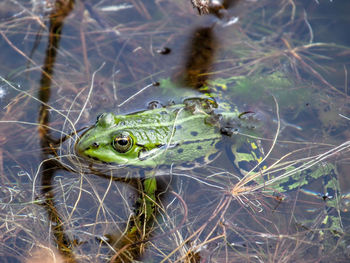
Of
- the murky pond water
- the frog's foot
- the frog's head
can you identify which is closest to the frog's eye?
the frog's head

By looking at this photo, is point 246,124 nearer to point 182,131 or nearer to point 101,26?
point 182,131

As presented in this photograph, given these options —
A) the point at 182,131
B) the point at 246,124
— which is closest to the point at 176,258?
the point at 182,131

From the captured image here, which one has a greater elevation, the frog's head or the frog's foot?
the frog's head

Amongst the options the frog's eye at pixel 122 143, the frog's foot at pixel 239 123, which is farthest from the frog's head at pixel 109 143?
the frog's foot at pixel 239 123

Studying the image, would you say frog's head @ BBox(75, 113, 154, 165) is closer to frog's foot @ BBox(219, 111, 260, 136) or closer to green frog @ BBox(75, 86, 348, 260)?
green frog @ BBox(75, 86, 348, 260)

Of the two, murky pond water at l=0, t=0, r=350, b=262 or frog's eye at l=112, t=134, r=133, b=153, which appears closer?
murky pond water at l=0, t=0, r=350, b=262

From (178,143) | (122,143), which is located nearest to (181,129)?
(178,143)

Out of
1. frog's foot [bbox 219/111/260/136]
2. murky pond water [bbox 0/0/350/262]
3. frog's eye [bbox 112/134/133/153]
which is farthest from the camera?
frog's foot [bbox 219/111/260/136]

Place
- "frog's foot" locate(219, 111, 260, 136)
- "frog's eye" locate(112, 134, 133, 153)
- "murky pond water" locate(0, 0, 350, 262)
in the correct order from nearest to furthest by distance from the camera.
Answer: "murky pond water" locate(0, 0, 350, 262) < "frog's eye" locate(112, 134, 133, 153) < "frog's foot" locate(219, 111, 260, 136)
